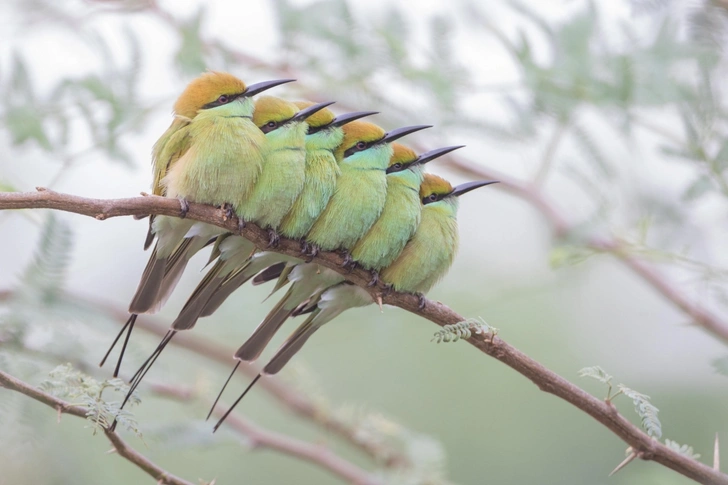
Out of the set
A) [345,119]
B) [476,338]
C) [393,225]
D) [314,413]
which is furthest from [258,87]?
[314,413]

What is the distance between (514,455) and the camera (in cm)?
455

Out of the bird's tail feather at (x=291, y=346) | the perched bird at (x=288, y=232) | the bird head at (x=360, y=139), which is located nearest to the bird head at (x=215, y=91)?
the perched bird at (x=288, y=232)

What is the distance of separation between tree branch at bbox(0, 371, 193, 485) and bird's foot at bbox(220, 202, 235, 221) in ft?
1.94

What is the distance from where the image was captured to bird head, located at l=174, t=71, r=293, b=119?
229cm

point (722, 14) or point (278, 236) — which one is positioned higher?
point (722, 14)

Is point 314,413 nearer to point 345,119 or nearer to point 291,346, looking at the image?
point 291,346

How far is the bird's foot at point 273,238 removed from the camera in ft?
6.66

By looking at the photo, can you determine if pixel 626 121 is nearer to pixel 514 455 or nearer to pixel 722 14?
pixel 722 14

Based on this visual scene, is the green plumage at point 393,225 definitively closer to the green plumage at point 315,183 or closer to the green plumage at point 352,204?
the green plumage at point 352,204

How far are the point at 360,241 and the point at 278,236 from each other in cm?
26

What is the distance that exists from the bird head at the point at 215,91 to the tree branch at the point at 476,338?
44 cm

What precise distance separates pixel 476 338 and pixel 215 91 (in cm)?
107

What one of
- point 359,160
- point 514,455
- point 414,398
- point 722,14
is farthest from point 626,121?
point 414,398

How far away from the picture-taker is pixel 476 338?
67.3 inches
